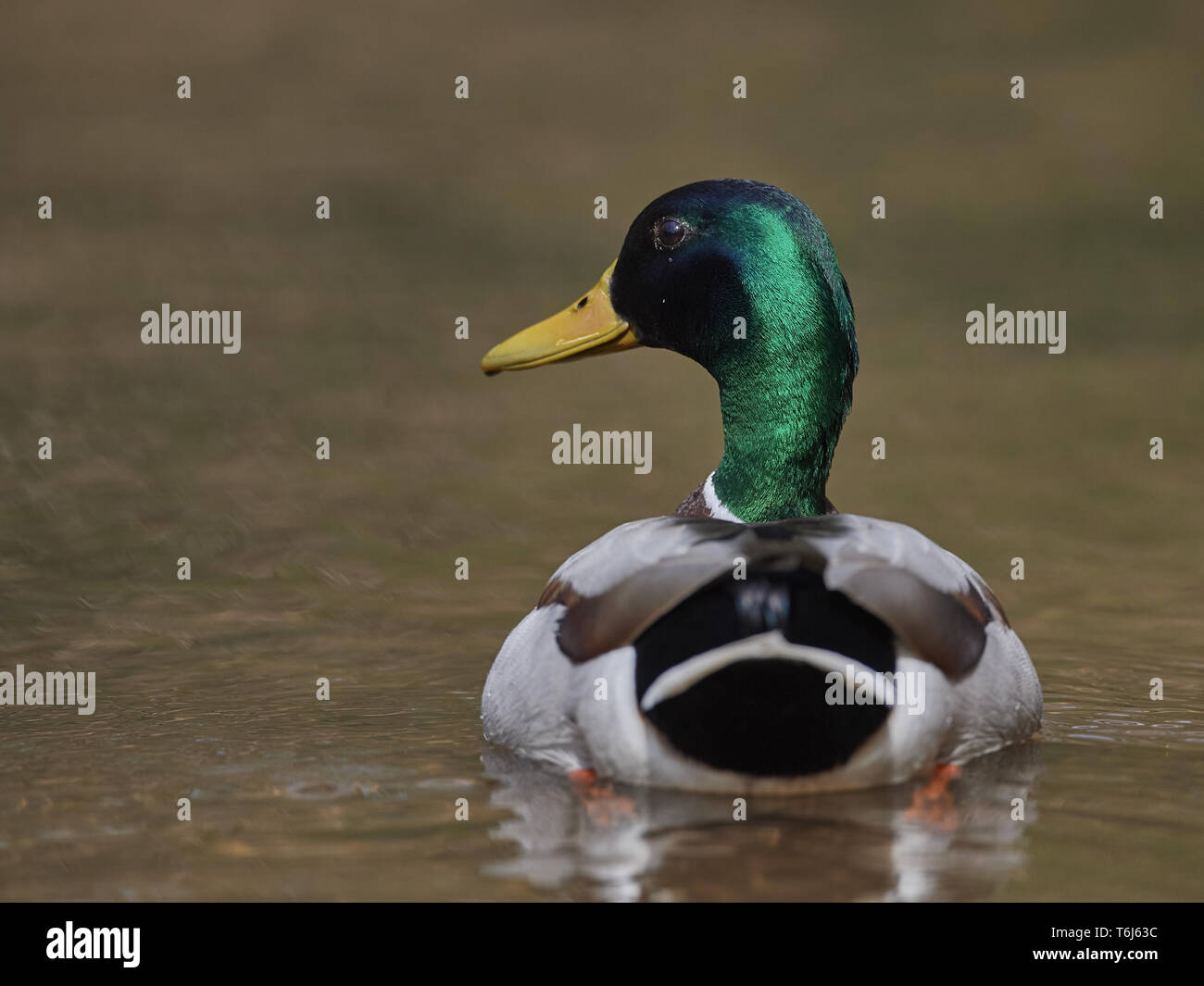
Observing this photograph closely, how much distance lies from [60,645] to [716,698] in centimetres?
287

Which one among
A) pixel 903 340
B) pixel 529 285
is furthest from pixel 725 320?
pixel 529 285

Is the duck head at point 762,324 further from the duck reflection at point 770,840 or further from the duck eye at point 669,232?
the duck reflection at point 770,840

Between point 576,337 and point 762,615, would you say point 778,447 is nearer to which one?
point 576,337

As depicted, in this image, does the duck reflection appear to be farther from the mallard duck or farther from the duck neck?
the duck neck

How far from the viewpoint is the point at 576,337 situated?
6.05 meters

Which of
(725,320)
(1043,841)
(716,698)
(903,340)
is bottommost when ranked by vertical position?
(1043,841)

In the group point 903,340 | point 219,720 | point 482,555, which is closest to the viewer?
point 219,720

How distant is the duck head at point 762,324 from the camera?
18.0ft

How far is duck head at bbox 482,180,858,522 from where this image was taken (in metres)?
5.48

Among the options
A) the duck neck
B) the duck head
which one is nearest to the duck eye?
the duck head

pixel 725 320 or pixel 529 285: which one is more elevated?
pixel 529 285

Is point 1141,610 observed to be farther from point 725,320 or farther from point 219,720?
point 219,720

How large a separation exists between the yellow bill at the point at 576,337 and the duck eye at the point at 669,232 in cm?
30

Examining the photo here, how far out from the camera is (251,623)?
22.4 feet
